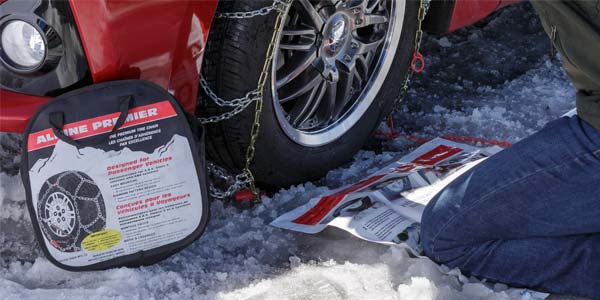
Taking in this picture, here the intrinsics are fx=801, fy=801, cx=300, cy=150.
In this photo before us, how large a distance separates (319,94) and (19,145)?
0.99 meters

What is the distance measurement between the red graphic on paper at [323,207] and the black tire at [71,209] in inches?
26.9

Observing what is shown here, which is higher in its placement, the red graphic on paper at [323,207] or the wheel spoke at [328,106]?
the wheel spoke at [328,106]

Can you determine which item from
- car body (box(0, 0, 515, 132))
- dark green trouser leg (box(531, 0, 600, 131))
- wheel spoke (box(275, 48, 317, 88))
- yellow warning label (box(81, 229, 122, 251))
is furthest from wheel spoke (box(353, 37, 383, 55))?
yellow warning label (box(81, 229, 122, 251))

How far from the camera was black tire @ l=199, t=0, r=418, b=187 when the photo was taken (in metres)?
2.32

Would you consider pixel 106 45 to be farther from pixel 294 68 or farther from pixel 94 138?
pixel 294 68

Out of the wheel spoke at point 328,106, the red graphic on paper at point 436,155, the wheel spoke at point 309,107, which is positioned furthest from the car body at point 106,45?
the red graphic on paper at point 436,155

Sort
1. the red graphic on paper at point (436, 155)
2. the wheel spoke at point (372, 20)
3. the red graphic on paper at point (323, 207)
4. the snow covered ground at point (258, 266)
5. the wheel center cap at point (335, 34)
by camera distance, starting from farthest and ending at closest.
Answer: the red graphic on paper at point (436, 155)
the wheel spoke at point (372, 20)
the wheel center cap at point (335, 34)
the red graphic on paper at point (323, 207)
the snow covered ground at point (258, 266)

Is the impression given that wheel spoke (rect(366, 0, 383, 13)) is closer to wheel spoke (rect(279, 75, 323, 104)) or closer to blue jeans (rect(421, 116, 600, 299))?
wheel spoke (rect(279, 75, 323, 104))

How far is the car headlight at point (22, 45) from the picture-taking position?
2004 mm

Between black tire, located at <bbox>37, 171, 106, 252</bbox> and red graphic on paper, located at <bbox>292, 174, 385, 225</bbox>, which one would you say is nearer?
black tire, located at <bbox>37, 171, 106, 252</bbox>

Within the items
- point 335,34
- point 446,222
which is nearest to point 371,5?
point 335,34

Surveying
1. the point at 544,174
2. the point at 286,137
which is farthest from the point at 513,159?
the point at 286,137

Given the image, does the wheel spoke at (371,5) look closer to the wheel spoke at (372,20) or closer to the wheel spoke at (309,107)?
the wheel spoke at (372,20)

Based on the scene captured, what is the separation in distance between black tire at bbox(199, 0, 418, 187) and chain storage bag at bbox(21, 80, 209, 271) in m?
0.28
